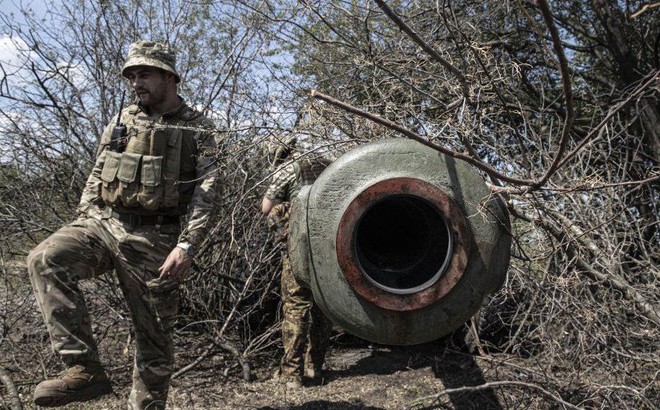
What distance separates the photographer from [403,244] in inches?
79.0

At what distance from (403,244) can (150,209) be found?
5.96ft

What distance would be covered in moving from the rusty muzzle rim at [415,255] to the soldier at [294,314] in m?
2.04

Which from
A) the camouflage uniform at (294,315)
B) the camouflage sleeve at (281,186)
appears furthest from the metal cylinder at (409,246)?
the camouflage sleeve at (281,186)

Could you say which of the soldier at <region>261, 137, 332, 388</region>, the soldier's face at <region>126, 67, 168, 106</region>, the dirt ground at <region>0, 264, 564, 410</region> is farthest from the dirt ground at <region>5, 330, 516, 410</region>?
the soldier's face at <region>126, 67, 168, 106</region>

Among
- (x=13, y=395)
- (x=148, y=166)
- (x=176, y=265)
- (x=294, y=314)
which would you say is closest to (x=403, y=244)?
(x=176, y=265)

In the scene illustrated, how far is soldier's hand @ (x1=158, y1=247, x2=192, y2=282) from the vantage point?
10.6 feet

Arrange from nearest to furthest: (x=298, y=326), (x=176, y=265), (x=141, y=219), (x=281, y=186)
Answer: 1. (x=176, y=265)
2. (x=141, y=219)
3. (x=281, y=186)
4. (x=298, y=326)

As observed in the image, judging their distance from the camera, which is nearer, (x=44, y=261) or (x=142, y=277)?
(x=44, y=261)

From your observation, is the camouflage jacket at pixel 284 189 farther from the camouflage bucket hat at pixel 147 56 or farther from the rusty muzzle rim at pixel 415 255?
the rusty muzzle rim at pixel 415 255

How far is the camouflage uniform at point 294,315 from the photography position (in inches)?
163

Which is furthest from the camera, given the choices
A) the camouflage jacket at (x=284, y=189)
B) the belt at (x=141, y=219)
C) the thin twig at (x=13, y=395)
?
the camouflage jacket at (x=284, y=189)

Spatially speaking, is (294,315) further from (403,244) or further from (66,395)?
(403,244)

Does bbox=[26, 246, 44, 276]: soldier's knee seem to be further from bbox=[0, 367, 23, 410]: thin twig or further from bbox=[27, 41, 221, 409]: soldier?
bbox=[0, 367, 23, 410]: thin twig

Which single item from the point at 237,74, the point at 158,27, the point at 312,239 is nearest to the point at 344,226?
the point at 312,239
